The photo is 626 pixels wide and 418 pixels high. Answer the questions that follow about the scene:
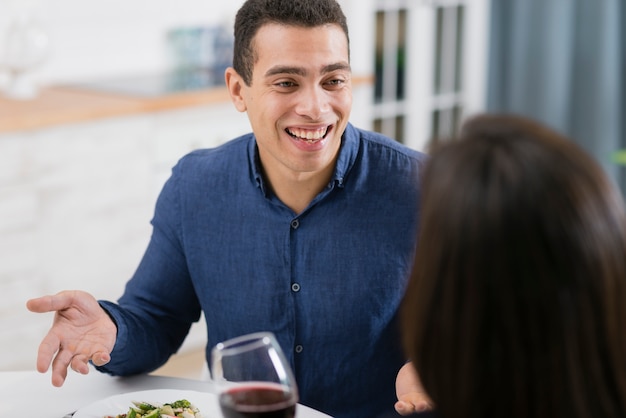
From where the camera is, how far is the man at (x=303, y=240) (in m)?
1.75

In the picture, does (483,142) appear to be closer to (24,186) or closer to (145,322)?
(145,322)

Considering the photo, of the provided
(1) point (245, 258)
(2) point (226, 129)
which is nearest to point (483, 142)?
(1) point (245, 258)

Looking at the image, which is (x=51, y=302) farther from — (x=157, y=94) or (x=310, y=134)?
(x=157, y=94)

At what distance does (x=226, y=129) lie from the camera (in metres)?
3.67

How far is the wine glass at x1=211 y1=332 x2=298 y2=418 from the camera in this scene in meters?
1.06

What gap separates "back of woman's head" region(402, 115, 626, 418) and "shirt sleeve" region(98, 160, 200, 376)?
89 centimetres

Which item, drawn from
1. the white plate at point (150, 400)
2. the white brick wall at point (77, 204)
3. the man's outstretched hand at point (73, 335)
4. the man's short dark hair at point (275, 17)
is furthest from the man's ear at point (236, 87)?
the white brick wall at point (77, 204)

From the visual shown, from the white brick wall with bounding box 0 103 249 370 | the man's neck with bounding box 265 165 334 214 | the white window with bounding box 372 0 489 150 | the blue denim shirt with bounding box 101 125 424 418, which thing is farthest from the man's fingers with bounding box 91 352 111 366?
the white window with bounding box 372 0 489 150

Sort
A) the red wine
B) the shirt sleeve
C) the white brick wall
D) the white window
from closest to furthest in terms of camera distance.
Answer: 1. the red wine
2. the shirt sleeve
3. the white brick wall
4. the white window

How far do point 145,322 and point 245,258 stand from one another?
22 cm

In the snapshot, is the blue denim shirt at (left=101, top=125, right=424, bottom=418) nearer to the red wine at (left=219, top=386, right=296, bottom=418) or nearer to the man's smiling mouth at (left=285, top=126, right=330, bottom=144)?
the man's smiling mouth at (left=285, top=126, right=330, bottom=144)

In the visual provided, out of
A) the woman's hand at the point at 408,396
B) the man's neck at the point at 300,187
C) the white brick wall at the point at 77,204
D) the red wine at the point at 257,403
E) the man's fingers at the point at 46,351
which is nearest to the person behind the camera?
the red wine at the point at 257,403

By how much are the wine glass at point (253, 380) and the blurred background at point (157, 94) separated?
1577 mm

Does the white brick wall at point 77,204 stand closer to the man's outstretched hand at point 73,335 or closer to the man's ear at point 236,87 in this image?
the man's ear at point 236,87
